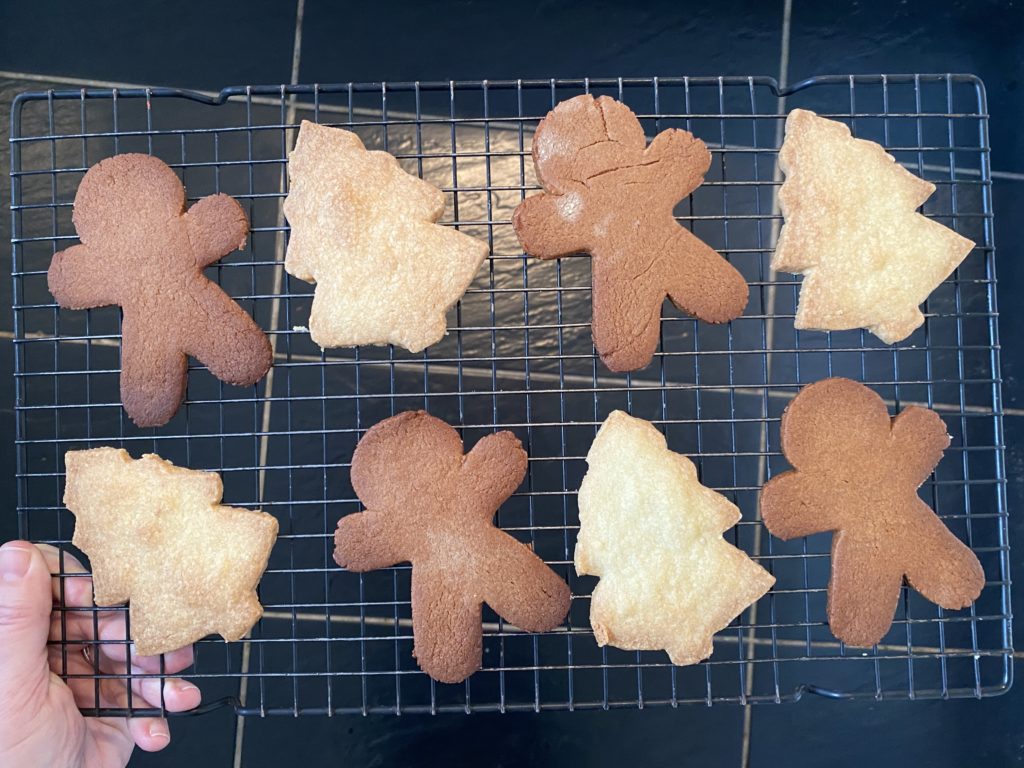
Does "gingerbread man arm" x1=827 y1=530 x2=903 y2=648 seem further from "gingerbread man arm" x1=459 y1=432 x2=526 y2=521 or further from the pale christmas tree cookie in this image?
"gingerbread man arm" x1=459 y1=432 x2=526 y2=521

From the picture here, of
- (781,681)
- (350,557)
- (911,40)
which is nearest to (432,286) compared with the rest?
(350,557)

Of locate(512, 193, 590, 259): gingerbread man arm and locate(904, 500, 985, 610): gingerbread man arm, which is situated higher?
locate(512, 193, 590, 259): gingerbread man arm

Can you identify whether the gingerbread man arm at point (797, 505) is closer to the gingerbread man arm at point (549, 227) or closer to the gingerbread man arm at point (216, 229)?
the gingerbread man arm at point (549, 227)

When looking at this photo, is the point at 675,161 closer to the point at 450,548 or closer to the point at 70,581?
the point at 450,548

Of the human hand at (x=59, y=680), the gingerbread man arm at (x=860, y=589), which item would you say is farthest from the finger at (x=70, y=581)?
the gingerbread man arm at (x=860, y=589)

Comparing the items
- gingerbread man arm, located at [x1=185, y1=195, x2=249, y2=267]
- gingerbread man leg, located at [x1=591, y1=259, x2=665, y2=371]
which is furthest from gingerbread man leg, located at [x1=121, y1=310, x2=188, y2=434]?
gingerbread man leg, located at [x1=591, y1=259, x2=665, y2=371]

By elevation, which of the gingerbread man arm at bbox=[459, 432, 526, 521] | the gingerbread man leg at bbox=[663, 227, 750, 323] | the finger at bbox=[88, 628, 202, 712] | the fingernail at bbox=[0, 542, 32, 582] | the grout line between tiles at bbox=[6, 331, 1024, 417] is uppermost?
the gingerbread man leg at bbox=[663, 227, 750, 323]

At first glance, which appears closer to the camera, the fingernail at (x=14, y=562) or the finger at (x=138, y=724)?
the fingernail at (x=14, y=562)
